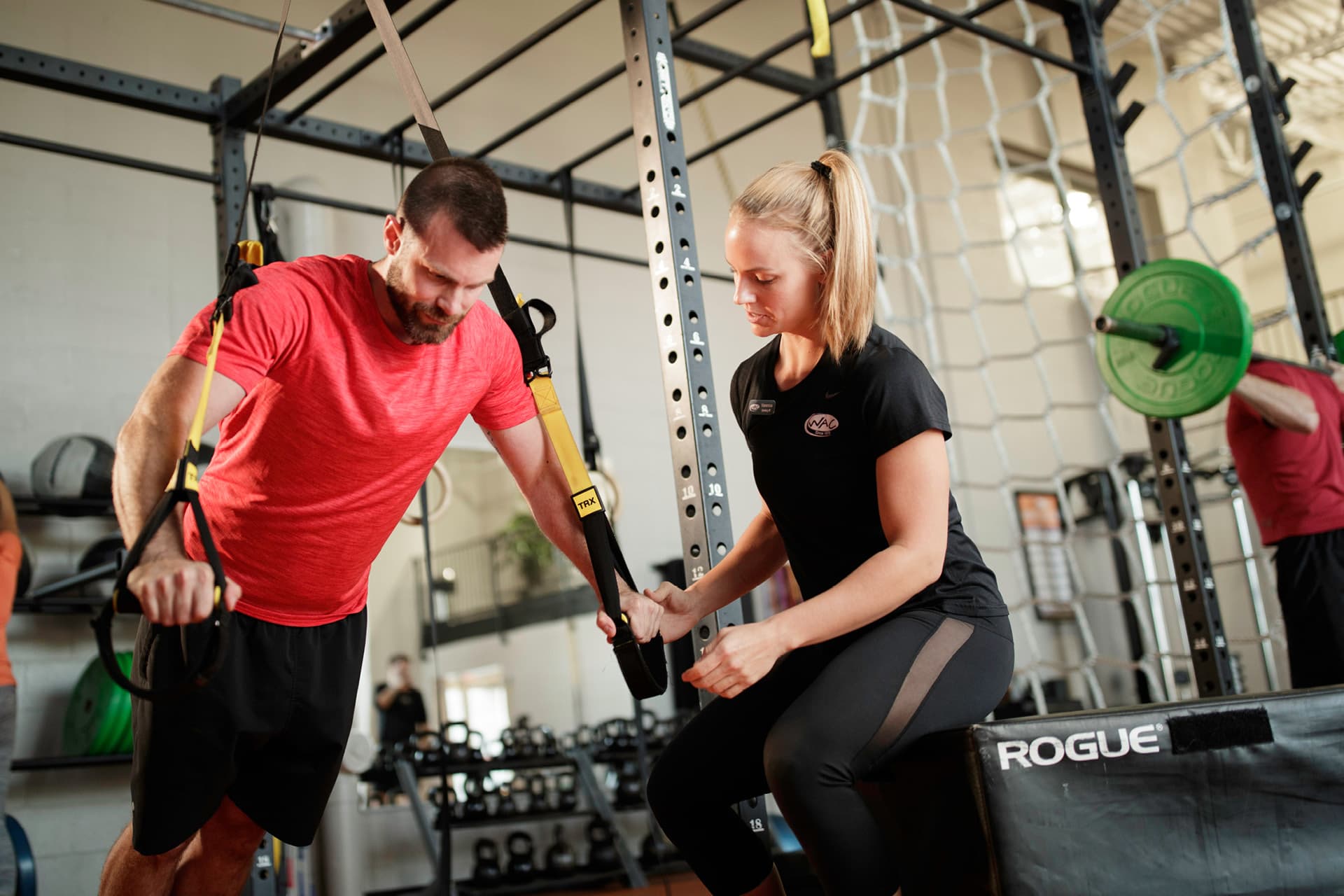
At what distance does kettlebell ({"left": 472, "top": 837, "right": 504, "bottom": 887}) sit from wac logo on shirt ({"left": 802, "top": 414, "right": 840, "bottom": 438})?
381 centimetres

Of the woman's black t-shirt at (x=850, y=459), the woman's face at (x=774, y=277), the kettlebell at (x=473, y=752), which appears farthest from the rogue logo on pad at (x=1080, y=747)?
the kettlebell at (x=473, y=752)

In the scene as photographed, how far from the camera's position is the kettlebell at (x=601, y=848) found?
509cm

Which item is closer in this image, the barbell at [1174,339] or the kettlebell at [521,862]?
the barbell at [1174,339]

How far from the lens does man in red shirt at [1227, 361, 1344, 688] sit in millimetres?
2936

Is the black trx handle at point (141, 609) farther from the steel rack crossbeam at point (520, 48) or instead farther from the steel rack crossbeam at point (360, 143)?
the steel rack crossbeam at point (360, 143)

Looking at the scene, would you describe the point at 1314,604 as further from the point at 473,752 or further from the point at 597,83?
the point at 473,752

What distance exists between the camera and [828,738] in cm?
140

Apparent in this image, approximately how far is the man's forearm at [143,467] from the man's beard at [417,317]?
1.20 feet

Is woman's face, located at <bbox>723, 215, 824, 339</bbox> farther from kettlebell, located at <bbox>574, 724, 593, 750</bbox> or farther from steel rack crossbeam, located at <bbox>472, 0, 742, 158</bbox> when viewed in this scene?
kettlebell, located at <bbox>574, 724, 593, 750</bbox>

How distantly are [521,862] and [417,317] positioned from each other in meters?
3.86

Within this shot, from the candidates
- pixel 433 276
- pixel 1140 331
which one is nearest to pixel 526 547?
pixel 1140 331

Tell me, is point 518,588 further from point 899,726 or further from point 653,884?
point 899,726

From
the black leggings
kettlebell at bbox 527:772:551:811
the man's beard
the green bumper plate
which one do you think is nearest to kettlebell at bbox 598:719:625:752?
kettlebell at bbox 527:772:551:811

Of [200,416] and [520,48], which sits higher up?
[520,48]
